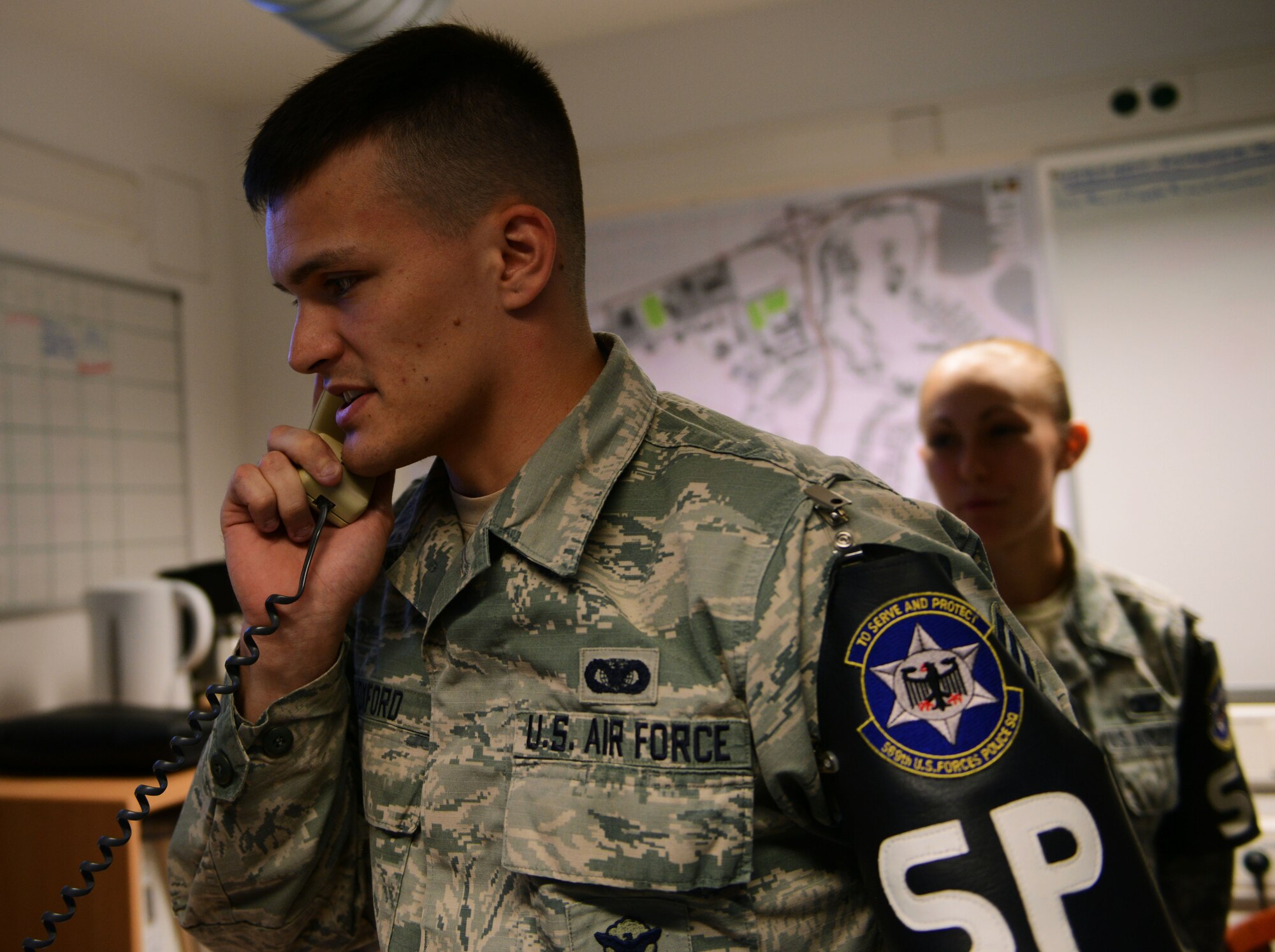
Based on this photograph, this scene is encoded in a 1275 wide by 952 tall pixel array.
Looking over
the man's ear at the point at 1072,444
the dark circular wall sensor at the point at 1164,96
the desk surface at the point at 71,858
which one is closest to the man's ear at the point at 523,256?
the man's ear at the point at 1072,444

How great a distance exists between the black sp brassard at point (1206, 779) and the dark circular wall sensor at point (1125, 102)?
168cm

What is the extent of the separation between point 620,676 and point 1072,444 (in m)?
1.32

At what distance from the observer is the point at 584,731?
78 cm

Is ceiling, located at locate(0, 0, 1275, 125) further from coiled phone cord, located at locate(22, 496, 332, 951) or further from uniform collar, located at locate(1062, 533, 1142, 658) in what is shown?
coiled phone cord, located at locate(22, 496, 332, 951)

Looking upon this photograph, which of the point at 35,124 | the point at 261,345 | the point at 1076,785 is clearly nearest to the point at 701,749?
the point at 1076,785

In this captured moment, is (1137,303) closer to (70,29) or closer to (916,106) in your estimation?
(916,106)

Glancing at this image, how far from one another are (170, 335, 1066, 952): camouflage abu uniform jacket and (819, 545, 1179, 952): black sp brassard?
0.04 m

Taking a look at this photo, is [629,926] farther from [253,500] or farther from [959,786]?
[253,500]

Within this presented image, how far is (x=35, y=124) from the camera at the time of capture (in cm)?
269

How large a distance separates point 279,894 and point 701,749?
467 millimetres

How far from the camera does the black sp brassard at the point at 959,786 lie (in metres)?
0.63

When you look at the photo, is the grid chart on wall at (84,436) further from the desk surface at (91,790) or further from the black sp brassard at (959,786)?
the black sp brassard at (959,786)

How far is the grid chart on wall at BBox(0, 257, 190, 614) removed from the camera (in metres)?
2.59

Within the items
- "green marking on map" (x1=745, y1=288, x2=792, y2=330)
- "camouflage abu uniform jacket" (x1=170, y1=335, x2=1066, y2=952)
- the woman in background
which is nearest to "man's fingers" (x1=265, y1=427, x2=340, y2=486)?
"camouflage abu uniform jacket" (x1=170, y1=335, x2=1066, y2=952)
